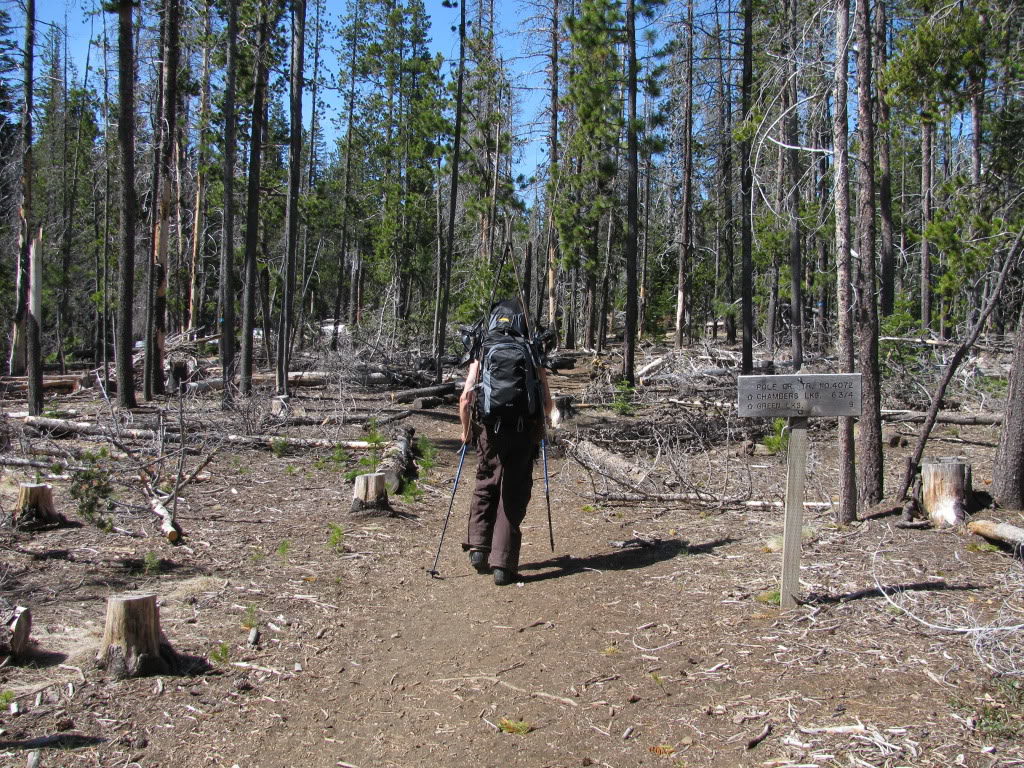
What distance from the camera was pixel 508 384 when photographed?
19.3 ft

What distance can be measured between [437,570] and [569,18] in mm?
18613

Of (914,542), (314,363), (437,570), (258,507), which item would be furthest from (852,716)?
(314,363)

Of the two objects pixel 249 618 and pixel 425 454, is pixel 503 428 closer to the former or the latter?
pixel 249 618

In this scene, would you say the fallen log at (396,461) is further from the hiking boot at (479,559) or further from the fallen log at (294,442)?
the hiking boot at (479,559)

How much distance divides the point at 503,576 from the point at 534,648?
4.06 feet

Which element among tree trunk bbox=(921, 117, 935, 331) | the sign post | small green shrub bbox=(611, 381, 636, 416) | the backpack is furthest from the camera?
tree trunk bbox=(921, 117, 935, 331)

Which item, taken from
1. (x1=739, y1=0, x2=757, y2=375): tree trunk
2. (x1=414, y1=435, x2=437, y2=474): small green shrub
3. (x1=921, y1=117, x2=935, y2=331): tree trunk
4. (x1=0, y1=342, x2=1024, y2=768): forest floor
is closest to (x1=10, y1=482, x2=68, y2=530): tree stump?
(x1=0, y1=342, x2=1024, y2=768): forest floor

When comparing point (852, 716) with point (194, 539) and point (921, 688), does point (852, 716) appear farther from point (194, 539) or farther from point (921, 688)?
point (194, 539)

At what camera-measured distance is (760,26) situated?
2220 cm

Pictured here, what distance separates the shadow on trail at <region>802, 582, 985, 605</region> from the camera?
199 inches

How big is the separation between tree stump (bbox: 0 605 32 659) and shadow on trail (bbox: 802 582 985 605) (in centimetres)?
463

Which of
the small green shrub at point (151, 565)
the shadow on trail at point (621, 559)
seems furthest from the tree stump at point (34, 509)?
the shadow on trail at point (621, 559)

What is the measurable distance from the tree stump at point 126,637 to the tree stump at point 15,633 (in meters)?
0.45

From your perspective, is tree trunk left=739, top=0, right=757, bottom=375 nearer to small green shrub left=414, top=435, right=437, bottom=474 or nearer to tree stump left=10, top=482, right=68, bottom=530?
small green shrub left=414, top=435, right=437, bottom=474
